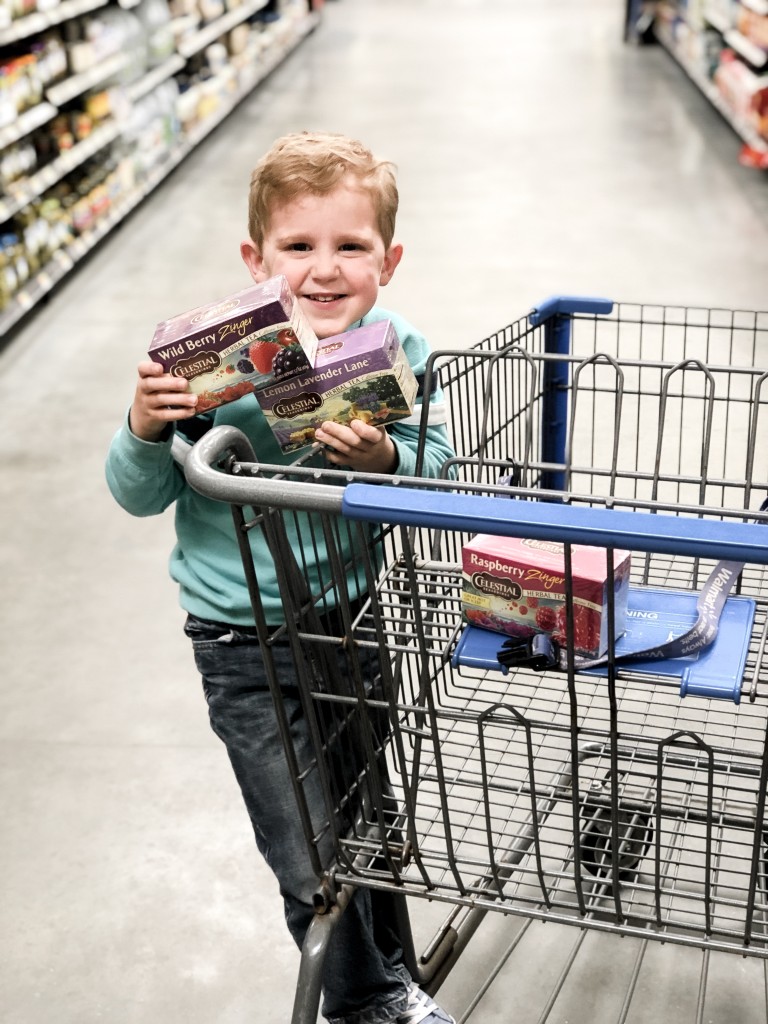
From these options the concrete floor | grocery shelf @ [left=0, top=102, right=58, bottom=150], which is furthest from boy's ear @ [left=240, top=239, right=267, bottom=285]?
grocery shelf @ [left=0, top=102, right=58, bottom=150]

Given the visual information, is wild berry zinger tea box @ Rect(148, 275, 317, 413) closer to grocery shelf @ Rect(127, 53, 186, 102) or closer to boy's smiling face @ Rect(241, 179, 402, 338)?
boy's smiling face @ Rect(241, 179, 402, 338)

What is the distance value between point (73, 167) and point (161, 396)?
568 centimetres

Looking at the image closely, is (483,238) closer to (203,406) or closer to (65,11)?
(65,11)

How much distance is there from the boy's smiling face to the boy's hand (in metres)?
0.18

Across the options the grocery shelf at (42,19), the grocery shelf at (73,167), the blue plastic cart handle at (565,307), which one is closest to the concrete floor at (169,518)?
the grocery shelf at (73,167)

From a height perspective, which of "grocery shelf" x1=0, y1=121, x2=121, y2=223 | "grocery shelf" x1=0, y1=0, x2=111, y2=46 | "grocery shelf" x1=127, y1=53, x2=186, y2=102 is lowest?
"grocery shelf" x1=127, y1=53, x2=186, y2=102

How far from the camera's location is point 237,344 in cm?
141

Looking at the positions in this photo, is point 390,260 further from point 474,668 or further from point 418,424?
point 474,668

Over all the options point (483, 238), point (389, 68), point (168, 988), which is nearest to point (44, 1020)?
point (168, 988)

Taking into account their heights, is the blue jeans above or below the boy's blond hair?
below

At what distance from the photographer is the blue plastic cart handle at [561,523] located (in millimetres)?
1102

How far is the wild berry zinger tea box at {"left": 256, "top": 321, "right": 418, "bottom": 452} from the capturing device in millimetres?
1446

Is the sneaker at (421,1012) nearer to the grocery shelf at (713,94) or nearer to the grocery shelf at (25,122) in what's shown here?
the grocery shelf at (25,122)

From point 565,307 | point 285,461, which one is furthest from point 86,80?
point 285,461
